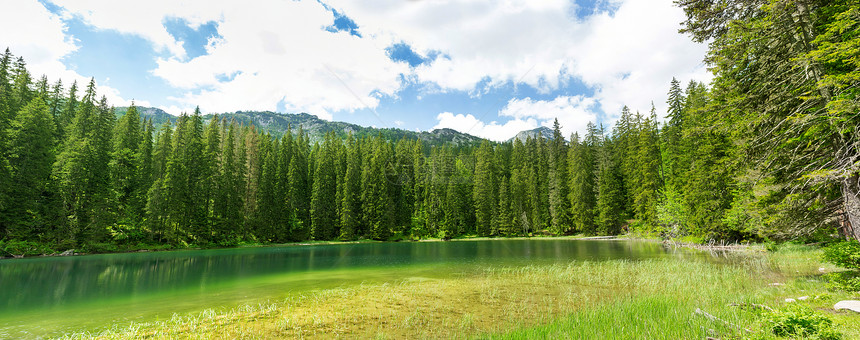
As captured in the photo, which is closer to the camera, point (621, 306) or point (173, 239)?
point (621, 306)

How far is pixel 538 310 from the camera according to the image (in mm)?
10422

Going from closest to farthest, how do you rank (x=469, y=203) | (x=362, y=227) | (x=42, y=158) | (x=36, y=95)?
(x=42, y=158) < (x=36, y=95) < (x=362, y=227) < (x=469, y=203)

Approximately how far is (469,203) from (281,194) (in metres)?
36.7

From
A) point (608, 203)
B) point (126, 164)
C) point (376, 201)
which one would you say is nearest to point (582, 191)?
point (608, 203)

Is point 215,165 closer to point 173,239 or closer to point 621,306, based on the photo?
point 173,239

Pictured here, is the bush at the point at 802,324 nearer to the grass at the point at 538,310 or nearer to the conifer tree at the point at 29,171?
the grass at the point at 538,310

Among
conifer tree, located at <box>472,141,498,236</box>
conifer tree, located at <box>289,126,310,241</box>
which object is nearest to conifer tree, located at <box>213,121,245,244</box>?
conifer tree, located at <box>289,126,310,241</box>

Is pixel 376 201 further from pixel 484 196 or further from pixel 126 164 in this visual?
pixel 126 164

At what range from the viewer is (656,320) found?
7734 mm

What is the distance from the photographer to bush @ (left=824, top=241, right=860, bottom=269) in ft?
28.2

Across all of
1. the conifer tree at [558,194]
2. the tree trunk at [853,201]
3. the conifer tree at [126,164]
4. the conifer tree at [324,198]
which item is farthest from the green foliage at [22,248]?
the conifer tree at [558,194]

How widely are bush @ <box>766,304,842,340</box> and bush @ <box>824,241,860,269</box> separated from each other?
5.72m

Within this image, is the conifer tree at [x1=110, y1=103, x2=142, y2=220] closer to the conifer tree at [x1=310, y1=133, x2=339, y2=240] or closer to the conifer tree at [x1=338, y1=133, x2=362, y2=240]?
the conifer tree at [x1=310, y1=133, x2=339, y2=240]

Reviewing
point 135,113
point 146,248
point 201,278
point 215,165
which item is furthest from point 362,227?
point 201,278
